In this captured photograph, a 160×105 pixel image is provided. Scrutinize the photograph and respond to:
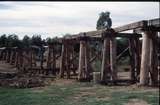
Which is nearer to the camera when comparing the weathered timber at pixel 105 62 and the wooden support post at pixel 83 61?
the weathered timber at pixel 105 62

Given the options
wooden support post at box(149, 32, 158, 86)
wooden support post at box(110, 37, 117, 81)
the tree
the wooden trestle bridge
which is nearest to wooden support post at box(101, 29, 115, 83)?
the wooden trestle bridge

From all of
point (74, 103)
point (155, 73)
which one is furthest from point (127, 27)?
point (74, 103)

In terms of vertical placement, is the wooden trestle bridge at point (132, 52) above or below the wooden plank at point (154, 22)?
below

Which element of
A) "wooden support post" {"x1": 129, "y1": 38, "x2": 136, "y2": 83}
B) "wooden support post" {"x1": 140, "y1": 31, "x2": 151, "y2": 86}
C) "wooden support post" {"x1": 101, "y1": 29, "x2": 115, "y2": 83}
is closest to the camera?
"wooden support post" {"x1": 140, "y1": 31, "x2": 151, "y2": 86}

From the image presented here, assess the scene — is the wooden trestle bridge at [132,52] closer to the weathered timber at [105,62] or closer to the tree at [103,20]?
the weathered timber at [105,62]

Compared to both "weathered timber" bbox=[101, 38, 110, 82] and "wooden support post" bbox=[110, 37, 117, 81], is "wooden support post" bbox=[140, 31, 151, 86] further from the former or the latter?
"weathered timber" bbox=[101, 38, 110, 82]

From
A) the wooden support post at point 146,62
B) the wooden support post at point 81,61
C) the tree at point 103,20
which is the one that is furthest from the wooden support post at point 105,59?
the tree at point 103,20

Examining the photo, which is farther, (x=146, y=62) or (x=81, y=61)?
(x=81, y=61)

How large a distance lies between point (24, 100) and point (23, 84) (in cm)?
606

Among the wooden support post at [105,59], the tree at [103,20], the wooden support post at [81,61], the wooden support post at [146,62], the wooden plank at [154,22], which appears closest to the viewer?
the wooden plank at [154,22]

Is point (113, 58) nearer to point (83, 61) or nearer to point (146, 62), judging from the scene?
point (146, 62)

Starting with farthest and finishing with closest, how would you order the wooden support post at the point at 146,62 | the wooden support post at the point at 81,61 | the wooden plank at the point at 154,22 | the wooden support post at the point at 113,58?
the wooden support post at the point at 81,61 → the wooden support post at the point at 113,58 → the wooden support post at the point at 146,62 → the wooden plank at the point at 154,22

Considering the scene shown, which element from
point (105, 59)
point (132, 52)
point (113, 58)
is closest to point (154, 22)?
point (113, 58)

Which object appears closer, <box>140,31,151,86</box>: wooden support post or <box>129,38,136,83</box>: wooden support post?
<box>140,31,151,86</box>: wooden support post
